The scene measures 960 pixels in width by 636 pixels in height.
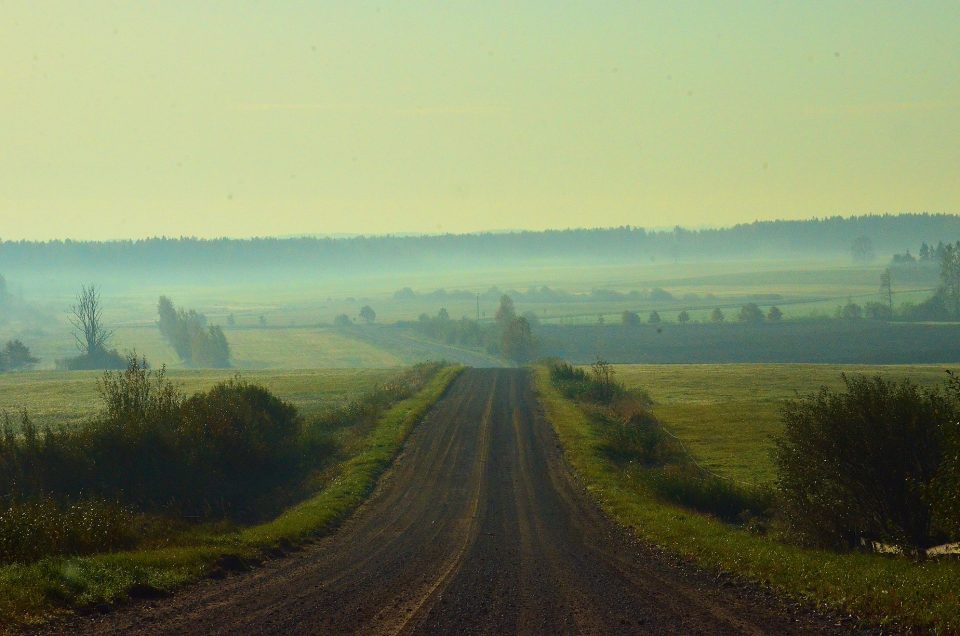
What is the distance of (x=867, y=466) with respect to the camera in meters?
25.2

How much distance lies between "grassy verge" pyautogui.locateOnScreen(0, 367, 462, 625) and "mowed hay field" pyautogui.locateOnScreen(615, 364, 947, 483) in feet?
49.6

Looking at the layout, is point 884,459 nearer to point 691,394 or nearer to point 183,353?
point 691,394

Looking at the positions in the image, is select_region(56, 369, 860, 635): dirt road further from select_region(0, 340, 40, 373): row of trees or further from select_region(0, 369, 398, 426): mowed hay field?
select_region(0, 340, 40, 373): row of trees

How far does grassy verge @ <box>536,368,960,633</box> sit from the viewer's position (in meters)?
14.9

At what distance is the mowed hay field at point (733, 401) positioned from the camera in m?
49.3

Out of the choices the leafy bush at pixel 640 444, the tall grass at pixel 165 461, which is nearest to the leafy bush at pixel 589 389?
the leafy bush at pixel 640 444

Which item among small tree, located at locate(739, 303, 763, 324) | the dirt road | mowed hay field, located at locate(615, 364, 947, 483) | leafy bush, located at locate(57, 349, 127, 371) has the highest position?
small tree, located at locate(739, 303, 763, 324)

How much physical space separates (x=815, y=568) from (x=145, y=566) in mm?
13687

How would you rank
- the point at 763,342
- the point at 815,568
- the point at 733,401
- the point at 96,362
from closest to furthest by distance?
the point at 815,568 < the point at 733,401 < the point at 96,362 < the point at 763,342

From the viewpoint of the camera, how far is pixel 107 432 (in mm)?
36594

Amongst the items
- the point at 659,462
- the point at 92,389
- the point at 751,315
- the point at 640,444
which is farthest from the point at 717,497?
the point at 751,315

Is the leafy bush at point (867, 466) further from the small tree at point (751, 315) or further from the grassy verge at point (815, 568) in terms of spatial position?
the small tree at point (751, 315)

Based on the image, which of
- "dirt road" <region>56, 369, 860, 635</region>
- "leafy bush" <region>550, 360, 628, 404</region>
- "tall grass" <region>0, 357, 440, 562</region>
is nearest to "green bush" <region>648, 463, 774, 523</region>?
"dirt road" <region>56, 369, 860, 635</region>

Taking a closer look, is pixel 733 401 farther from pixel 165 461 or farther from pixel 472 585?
pixel 472 585
